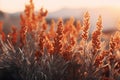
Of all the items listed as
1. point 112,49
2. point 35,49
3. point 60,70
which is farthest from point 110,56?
point 35,49

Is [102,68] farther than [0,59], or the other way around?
[0,59]

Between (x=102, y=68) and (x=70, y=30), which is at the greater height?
(x=70, y=30)

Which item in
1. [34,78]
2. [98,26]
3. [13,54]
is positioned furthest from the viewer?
[13,54]

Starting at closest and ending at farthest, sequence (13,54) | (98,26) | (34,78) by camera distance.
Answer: (98,26)
(34,78)
(13,54)

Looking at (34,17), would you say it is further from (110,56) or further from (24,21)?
(110,56)

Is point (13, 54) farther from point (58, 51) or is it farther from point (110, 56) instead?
point (110, 56)

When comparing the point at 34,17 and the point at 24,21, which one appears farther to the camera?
the point at 34,17

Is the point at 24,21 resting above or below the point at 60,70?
above

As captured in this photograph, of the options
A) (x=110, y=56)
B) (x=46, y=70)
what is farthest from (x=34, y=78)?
(x=110, y=56)
